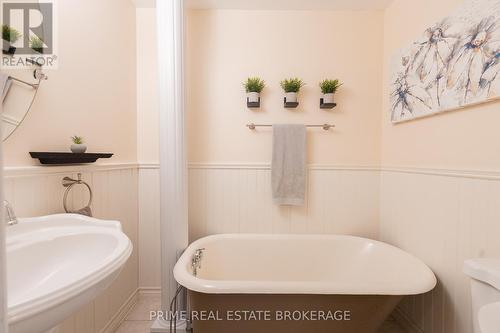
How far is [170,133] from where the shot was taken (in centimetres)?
160

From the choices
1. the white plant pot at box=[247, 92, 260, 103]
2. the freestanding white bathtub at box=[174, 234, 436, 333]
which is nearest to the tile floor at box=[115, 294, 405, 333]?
the freestanding white bathtub at box=[174, 234, 436, 333]

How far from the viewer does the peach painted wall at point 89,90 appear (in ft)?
3.75

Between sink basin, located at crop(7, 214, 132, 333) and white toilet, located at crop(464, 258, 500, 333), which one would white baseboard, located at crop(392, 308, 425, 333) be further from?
sink basin, located at crop(7, 214, 132, 333)

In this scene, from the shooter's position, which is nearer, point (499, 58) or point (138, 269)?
point (499, 58)

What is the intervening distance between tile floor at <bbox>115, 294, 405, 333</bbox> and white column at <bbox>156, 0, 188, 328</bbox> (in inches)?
8.8

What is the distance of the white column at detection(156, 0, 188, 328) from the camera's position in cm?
159

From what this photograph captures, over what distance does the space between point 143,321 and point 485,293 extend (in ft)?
6.11

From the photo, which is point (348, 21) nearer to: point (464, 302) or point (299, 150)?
point (299, 150)

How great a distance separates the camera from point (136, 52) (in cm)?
197

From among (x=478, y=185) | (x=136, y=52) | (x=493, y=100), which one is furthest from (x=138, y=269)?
(x=493, y=100)

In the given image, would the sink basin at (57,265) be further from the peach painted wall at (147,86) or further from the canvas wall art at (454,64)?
the canvas wall art at (454,64)

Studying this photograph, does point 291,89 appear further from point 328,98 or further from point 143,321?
point 143,321

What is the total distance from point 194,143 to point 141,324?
1.32 metres

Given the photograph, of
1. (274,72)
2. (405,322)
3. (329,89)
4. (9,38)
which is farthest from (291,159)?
(9,38)
